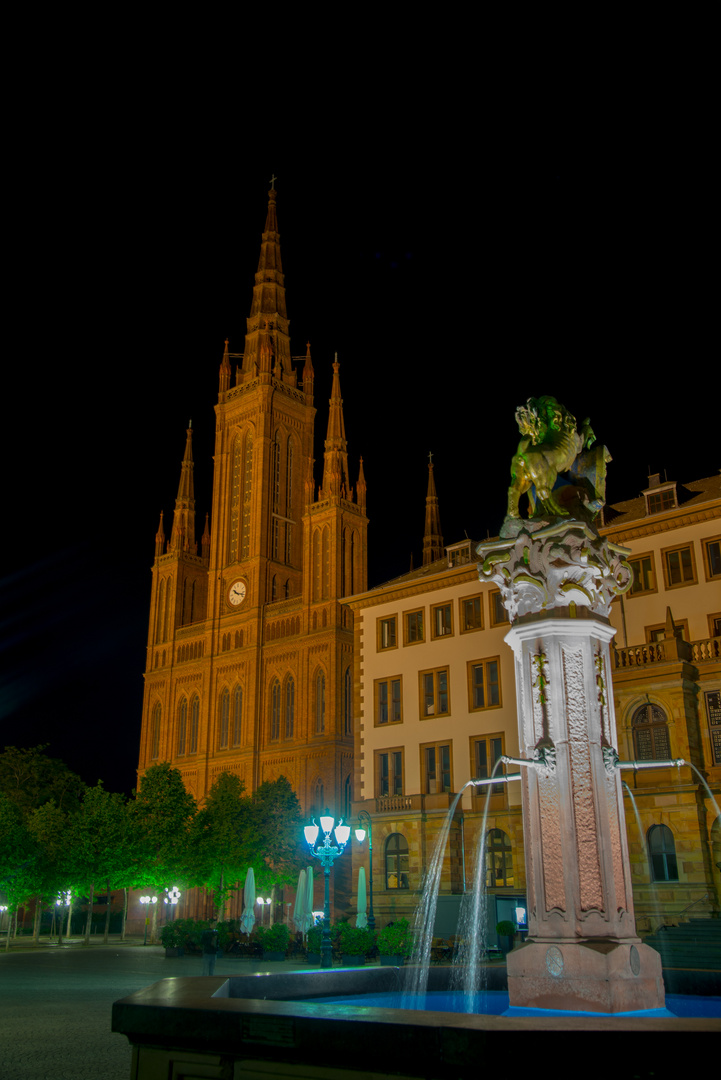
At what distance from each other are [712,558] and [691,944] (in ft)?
45.5

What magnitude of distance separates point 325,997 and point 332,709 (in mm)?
58550

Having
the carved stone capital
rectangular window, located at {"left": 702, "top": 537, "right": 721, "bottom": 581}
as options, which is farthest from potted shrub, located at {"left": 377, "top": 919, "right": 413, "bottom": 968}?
rectangular window, located at {"left": 702, "top": 537, "right": 721, "bottom": 581}

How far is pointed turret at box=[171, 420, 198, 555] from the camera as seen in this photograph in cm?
8688

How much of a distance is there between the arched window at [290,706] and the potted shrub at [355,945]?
47.4 meters

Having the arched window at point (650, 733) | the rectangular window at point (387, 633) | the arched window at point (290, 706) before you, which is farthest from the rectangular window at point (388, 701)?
the arched window at point (290, 706)

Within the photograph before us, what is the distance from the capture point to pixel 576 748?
10164 millimetres

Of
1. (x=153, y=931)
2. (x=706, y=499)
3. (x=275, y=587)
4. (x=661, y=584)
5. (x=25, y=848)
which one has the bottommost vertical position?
(x=153, y=931)

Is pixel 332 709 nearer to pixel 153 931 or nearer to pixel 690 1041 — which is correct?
pixel 153 931

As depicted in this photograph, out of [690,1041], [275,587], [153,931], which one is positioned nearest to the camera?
[690,1041]

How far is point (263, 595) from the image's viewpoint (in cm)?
7812

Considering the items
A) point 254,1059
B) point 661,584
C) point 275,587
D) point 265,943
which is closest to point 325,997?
point 254,1059

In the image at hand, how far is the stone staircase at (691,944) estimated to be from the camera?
23891mm

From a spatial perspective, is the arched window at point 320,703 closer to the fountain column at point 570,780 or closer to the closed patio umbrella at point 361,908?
the closed patio umbrella at point 361,908

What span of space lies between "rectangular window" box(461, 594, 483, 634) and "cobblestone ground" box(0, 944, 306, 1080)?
55.0ft
